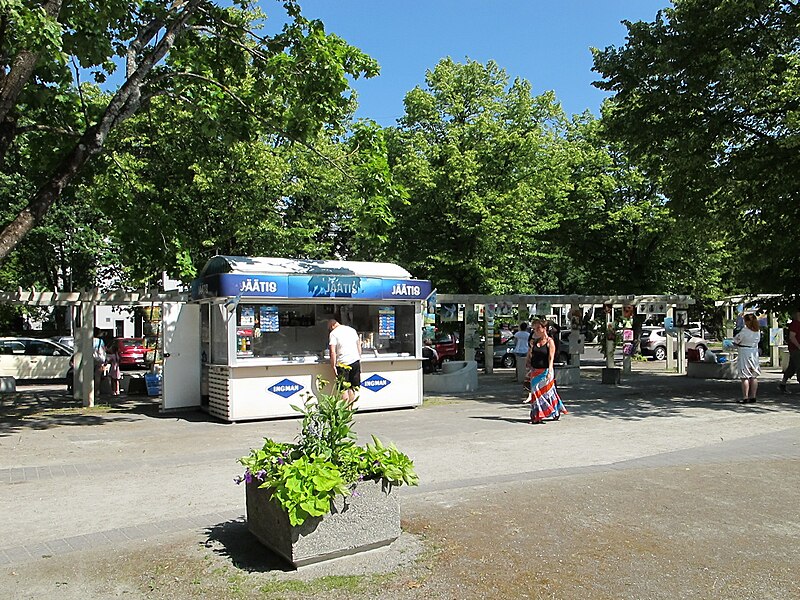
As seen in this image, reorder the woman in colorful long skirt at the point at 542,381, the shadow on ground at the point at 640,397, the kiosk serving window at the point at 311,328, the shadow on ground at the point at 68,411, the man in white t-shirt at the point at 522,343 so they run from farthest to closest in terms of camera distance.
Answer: the man in white t-shirt at the point at 522,343 → the shadow on ground at the point at 640,397 → the kiosk serving window at the point at 311,328 → the shadow on ground at the point at 68,411 → the woman in colorful long skirt at the point at 542,381

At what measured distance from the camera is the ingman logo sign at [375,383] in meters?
13.7

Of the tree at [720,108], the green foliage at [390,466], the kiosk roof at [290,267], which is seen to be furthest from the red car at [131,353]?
the green foliage at [390,466]

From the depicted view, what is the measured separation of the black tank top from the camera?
1183 centimetres

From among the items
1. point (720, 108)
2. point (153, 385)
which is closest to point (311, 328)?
point (153, 385)

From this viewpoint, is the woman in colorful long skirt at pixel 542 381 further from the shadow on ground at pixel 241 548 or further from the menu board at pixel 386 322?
the shadow on ground at pixel 241 548

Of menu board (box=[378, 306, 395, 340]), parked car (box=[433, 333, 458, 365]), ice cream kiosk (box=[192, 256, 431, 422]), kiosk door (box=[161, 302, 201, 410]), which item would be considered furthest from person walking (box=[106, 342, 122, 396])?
parked car (box=[433, 333, 458, 365])

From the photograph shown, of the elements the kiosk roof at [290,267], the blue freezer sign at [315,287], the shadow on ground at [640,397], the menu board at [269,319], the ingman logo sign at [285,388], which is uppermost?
the kiosk roof at [290,267]

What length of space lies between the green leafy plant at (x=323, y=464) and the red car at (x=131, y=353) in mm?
23707

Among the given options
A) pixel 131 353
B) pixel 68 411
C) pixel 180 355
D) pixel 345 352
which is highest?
pixel 345 352

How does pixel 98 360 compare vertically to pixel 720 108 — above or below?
below

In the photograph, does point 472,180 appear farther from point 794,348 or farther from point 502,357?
point 794,348

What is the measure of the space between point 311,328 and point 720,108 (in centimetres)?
963

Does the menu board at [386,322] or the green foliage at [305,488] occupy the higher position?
the menu board at [386,322]

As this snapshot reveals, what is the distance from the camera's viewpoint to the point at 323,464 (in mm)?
4941
